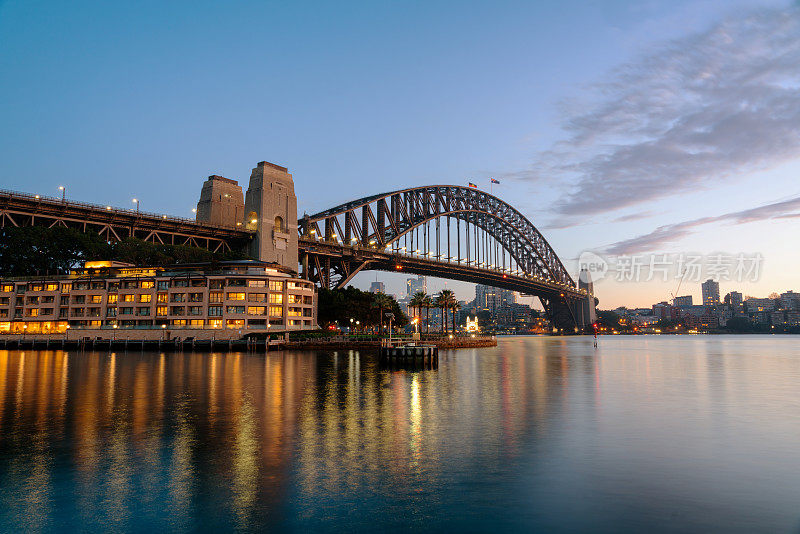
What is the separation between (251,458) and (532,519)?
382 inches

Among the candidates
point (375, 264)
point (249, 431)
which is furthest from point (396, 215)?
point (249, 431)

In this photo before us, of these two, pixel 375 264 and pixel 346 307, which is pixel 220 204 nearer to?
pixel 346 307

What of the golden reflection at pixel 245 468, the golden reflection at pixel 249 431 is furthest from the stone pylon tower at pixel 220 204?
the golden reflection at pixel 245 468

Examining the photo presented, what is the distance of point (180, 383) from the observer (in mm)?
40875

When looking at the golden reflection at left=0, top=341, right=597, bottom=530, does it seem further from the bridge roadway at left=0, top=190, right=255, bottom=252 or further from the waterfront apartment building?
the bridge roadway at left=0, top=190, right=255, bottom=252

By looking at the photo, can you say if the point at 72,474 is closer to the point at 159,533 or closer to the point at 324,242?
the point at 159,533

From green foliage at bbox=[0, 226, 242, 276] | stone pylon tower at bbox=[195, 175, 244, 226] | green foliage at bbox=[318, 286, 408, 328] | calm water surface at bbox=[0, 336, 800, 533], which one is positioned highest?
stone pylon tower at bbox=[195, 175, 244, 226]

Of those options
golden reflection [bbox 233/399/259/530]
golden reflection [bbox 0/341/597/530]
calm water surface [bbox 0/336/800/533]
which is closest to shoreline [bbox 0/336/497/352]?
golden reflection [bbox 0/341/597/530]

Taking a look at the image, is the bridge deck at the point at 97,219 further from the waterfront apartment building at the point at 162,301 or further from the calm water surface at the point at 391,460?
the calm water surface at the point at 391,460

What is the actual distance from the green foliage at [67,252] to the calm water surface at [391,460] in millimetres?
67355

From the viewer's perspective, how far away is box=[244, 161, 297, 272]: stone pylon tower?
350ft

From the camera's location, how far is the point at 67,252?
100688mm

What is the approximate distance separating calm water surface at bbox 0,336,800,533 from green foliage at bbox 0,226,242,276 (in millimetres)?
67355

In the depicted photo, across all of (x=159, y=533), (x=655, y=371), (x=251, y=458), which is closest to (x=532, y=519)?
(x=159, y=533)
